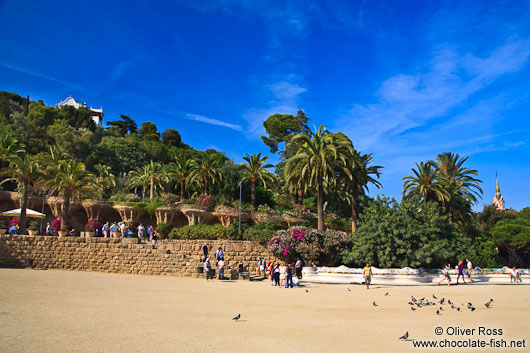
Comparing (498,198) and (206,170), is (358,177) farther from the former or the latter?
(498,198)

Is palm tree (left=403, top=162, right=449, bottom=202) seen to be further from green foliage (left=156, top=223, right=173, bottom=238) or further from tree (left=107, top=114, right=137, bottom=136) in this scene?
tree (left=107, top=114, right=137, bottom=136)

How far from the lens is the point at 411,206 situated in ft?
86.7

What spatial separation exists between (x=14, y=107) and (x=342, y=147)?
59.8 m

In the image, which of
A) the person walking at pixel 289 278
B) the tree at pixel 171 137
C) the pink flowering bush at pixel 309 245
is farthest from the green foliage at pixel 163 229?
the tree at pixel 171 137

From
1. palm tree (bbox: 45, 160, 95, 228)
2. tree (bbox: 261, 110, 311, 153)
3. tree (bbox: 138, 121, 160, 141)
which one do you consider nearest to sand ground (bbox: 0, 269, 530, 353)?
palm tree (bbox: 45, 160, 95, 228)

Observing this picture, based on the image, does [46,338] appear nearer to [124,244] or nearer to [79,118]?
[124,244]

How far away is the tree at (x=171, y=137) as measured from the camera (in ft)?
245

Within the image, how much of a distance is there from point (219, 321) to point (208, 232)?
1938 centimetres

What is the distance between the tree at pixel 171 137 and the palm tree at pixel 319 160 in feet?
164

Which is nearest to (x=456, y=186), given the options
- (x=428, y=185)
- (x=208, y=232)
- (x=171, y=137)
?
(x=428, y=185)

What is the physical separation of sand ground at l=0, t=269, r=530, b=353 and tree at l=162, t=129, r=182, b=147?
62.5 meters

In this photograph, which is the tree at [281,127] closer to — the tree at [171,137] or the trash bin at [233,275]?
the tree at [171,137]

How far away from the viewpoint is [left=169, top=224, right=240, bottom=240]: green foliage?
27516 millimetres

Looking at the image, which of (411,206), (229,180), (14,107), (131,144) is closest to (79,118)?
(14,107)
